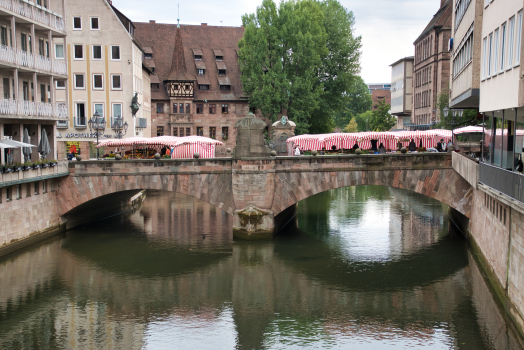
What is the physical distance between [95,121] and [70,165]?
218 inches

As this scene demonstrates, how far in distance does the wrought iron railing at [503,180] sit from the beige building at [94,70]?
36.9 m

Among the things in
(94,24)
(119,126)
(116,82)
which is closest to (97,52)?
(94,24)

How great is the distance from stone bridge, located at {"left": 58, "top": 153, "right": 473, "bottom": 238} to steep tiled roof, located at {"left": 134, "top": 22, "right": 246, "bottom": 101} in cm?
3892

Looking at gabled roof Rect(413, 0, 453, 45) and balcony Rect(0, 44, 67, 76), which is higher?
gabled roof Rect(413, 0, 453, 45)

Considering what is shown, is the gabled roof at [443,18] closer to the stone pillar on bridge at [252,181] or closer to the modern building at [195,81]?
the modern building at [195,81]

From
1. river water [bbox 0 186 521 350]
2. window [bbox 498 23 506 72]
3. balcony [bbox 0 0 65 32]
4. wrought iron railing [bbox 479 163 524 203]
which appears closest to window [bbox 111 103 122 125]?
balcony [bbox 0 0 65 32]

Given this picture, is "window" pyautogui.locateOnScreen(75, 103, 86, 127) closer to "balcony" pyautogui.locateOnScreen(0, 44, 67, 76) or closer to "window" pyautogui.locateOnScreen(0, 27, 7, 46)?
"balcony" pyautogui.locateOnScreen(0, 44, 67, 76)

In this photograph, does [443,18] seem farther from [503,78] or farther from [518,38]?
[518,38]

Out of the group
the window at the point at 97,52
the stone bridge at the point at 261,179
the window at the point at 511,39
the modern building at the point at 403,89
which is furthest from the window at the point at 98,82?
the modern building at the point at 403,89

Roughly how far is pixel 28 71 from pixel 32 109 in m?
2.17

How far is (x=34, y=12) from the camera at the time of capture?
3312 centimetres

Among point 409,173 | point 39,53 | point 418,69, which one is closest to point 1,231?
point 39,53

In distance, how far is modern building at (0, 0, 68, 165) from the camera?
30.8m

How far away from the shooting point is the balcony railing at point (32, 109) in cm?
3045
